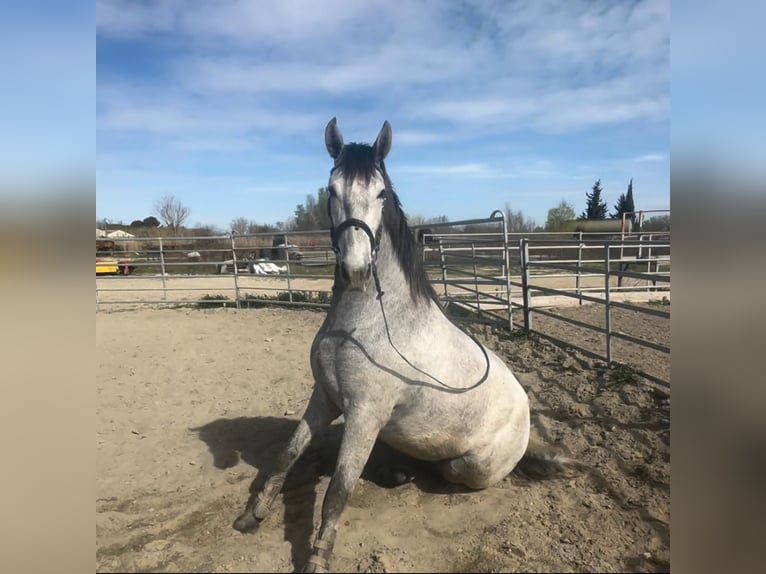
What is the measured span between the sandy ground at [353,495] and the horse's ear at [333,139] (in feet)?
5.52

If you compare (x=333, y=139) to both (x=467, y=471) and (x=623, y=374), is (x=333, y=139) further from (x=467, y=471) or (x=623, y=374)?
(x=623, y=374)

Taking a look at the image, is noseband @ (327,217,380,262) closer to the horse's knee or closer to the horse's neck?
the horse's neck

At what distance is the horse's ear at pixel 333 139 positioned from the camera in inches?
78.1

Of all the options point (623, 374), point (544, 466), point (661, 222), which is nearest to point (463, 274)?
point (623, 374)

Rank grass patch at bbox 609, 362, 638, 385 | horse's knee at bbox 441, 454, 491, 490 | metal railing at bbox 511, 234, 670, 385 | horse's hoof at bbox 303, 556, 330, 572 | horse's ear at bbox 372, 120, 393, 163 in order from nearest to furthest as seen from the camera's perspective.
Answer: horse's hoof at bbox 303, 556, 330, 572 < horse's ear at bbox 372, 120, 393, 163 < horse's knee at bbox 441, 454, 491, 490 < metal railing at bbox 511, 234, 670, 385 < grass patch at bbox 609, 362, 638, 385

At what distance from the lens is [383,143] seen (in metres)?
1.96

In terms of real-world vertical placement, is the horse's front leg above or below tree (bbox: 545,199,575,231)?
below

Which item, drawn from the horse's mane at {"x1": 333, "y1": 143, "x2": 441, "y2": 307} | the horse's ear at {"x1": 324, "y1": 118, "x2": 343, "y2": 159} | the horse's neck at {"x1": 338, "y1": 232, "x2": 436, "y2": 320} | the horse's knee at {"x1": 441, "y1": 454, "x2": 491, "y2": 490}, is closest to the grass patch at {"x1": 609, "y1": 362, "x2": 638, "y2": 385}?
the horse's knee at {"x1": 441, "y1": 454, "x2": 491, "y2": 490}

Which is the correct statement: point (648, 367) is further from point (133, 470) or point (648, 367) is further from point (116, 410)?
point (116, 410)

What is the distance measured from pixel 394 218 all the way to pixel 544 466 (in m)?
1.68

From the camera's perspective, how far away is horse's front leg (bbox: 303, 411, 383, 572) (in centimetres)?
179
